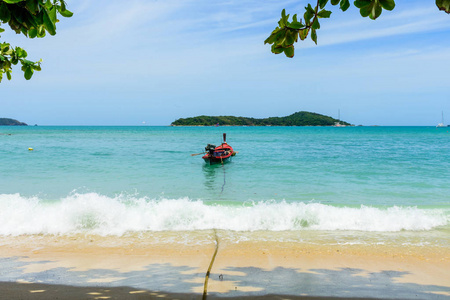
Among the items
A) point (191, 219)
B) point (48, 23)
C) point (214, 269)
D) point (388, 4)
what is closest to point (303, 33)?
point (388, 4)

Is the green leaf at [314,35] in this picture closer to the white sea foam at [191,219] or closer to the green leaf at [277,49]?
the green leaf at [277,49]

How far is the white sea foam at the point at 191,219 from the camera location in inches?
369

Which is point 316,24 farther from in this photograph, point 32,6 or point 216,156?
point 216,156

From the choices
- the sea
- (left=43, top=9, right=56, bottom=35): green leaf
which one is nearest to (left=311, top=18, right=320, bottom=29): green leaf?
(left=43, top=9, right=56, bottom=35): green leaf

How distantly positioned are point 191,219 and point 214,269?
3.91 meters

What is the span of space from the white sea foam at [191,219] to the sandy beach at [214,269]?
0.97 metres

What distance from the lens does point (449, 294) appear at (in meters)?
5.27

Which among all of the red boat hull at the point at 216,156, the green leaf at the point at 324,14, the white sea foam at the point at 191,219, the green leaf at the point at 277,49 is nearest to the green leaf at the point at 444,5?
the green leaf at the point at 324,14

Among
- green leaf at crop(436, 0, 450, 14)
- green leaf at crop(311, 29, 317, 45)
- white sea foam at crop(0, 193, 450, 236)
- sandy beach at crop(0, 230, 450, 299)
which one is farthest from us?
white sea foam at crop(0, 193, 450, 236)

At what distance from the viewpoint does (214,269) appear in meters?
6.25

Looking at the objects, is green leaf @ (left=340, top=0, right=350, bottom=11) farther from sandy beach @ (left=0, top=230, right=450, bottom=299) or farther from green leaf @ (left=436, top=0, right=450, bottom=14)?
sandy beach @ (left=0, top=230, right=450, bottom=299)

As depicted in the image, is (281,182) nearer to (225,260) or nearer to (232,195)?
(232,195)

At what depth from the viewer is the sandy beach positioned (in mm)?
5273

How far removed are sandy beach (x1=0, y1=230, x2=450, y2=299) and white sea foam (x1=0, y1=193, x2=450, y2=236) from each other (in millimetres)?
971
